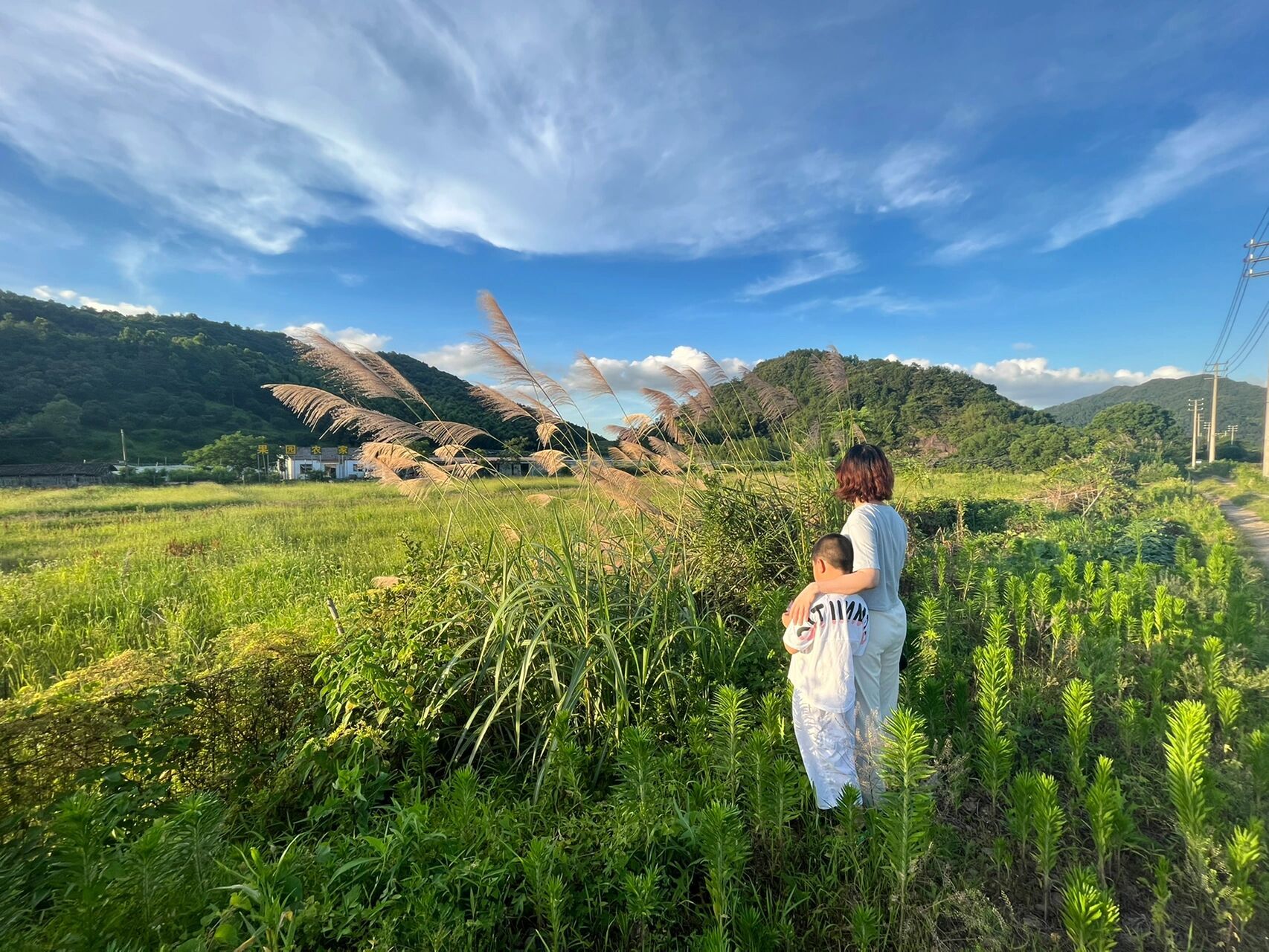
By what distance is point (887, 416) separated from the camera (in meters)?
9.45

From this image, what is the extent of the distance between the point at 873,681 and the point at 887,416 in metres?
7.89

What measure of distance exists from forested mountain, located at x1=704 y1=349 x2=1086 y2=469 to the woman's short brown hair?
2781 millimetres

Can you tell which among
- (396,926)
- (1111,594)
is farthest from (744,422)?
(396,926)

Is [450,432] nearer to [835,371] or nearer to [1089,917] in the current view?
[1089,917]

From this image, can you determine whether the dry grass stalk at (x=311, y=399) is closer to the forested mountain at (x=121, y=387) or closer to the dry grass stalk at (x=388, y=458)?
the dry grass stalk at (x=388, y=458)

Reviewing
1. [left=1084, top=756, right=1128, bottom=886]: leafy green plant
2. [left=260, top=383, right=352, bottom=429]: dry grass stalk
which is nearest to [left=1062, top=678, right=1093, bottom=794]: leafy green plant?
[left=1084, top=756, right=1128, bottom=886]: leafy green plant

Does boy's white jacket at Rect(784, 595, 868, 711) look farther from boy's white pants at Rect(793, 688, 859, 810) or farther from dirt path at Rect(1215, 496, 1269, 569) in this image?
dirt path at Rect(1215, 496, 1269, 569)

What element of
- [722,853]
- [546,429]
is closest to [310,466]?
[546,429]

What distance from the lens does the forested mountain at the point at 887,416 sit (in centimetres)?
611

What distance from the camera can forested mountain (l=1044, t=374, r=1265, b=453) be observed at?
73625mm

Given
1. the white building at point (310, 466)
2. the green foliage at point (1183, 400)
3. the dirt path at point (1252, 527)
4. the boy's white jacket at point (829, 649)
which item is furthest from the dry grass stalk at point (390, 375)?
the green foliage at point (1183, 400)

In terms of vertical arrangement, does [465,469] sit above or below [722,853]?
above

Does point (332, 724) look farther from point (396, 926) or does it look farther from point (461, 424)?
point (461, 424)

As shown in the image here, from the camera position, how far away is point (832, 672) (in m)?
2.52
